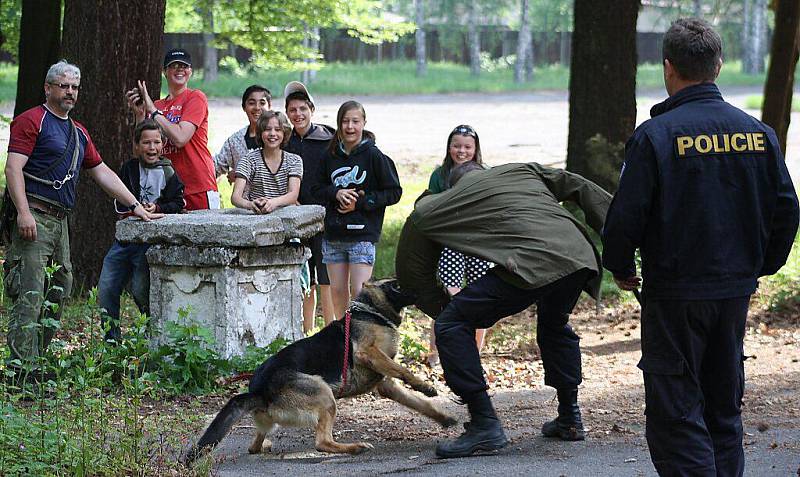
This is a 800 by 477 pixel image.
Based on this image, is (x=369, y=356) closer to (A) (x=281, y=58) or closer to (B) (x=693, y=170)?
(B) (x=693, y=170)

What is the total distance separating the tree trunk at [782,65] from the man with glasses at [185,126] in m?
7.56

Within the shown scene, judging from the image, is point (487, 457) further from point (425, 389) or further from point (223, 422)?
point (223, 422)

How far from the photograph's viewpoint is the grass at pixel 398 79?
37500 millimetres

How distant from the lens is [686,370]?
14.5 feet

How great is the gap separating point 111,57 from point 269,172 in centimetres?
275

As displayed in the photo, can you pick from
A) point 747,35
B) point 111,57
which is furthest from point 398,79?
point 111,57

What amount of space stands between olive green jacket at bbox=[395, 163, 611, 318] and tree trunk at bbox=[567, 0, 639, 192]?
7.56 m

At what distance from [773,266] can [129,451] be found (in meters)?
3.02

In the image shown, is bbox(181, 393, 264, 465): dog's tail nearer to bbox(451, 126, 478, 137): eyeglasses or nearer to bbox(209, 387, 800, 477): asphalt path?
bbox(209, 387, 800, 477): asphalt path

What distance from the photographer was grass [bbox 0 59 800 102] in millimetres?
37500

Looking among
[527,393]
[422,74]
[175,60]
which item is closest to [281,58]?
[175,60]

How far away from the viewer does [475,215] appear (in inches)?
222

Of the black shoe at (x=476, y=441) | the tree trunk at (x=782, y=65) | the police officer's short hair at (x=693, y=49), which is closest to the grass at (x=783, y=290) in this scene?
the tree trunk at (x=782, y=65)

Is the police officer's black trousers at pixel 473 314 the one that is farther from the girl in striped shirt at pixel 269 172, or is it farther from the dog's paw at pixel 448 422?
the girl in striped shirt at pixel 269 172
